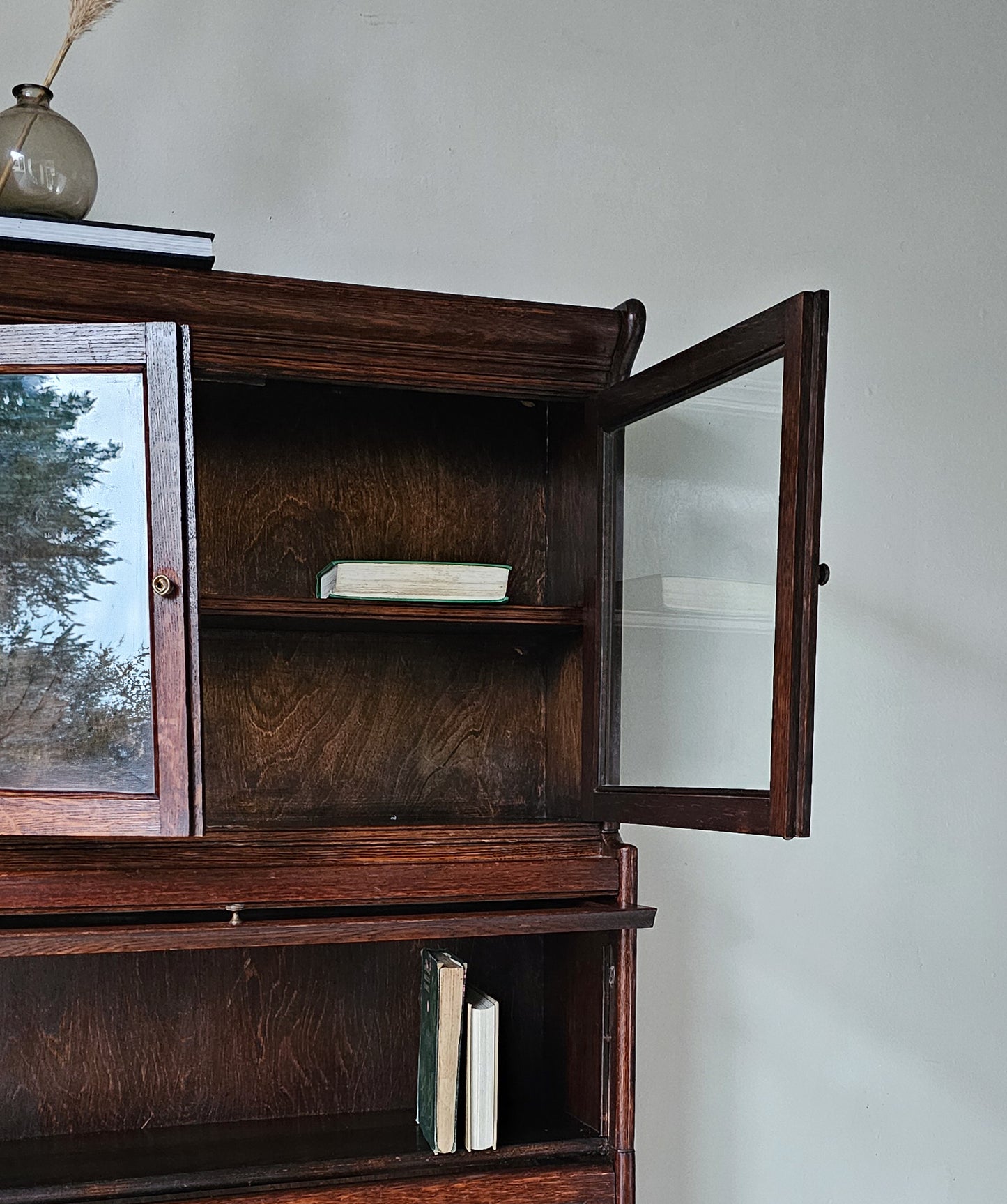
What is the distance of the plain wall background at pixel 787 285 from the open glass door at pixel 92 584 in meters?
0.53

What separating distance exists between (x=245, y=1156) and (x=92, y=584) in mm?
601

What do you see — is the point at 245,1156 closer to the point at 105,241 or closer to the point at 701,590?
the point at 701,590

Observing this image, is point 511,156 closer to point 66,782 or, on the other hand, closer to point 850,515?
point 850,515

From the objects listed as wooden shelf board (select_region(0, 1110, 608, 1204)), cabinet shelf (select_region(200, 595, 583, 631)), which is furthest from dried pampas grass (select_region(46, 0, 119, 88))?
wooden shelf board (select_region(0, 1110, 608, 1204))

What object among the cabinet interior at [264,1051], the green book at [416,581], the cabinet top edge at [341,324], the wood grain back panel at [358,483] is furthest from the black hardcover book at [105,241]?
the cabinet interior at [264,1051]

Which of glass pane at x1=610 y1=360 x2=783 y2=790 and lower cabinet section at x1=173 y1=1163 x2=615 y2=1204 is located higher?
glass pane at x1=610 y1=360 x2=783 y2=790

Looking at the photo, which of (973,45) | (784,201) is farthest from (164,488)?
(973,45)

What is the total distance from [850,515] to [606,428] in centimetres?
60

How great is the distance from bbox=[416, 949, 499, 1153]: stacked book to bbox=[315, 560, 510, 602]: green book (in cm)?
38

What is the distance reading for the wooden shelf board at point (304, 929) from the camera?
3.68 feet

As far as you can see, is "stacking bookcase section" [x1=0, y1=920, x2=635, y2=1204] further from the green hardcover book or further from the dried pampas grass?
the dried pampas grass

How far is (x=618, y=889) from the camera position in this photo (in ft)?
4.26

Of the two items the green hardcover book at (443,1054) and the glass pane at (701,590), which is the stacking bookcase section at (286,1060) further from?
the glass pane at (701,590)

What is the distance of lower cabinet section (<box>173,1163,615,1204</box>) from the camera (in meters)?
1.18
